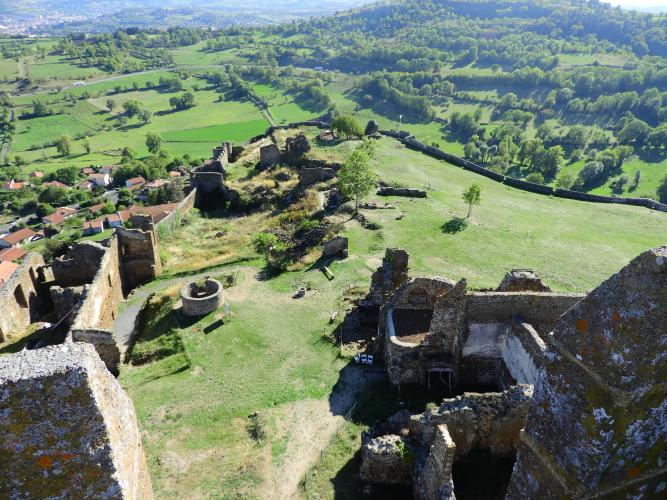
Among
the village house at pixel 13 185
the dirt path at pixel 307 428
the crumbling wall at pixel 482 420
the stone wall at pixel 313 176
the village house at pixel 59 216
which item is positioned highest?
the crumbling wall at pixel 482 420

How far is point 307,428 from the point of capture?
17969 mm

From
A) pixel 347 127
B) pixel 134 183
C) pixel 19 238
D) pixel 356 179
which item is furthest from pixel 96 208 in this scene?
pixel 356 179

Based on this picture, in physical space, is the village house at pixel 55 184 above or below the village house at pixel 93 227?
below

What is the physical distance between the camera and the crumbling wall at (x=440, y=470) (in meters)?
12.0

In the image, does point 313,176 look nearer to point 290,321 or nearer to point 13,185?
point 290,321

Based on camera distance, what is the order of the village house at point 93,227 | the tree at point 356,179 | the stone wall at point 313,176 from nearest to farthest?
1. the tree at point 356,179
2. the stone wall at point 313,176
3. the village house at point 93,227

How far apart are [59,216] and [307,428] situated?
79029mm

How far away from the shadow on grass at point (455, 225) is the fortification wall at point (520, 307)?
19.0m

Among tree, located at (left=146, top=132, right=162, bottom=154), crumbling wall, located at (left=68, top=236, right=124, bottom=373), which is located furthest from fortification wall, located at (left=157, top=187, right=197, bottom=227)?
tree, located at (left=146, top=132, right=162, bottom=154)

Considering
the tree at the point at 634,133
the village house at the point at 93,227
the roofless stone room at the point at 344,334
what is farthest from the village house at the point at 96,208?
the tree at the point at 634,133

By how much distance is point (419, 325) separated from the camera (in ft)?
66.6

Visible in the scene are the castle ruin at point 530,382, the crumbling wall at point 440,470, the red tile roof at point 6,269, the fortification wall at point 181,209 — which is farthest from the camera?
the fortification wall at point 181,209

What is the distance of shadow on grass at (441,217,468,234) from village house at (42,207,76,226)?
227 feet

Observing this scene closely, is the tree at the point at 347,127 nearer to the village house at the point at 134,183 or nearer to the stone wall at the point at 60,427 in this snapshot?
the village house at the point at 134,183
